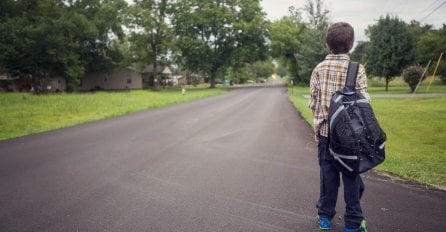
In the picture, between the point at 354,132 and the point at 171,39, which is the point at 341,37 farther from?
the point at 171,39

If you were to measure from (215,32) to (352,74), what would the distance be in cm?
5912

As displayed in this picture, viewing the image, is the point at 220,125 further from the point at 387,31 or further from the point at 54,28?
the point at 54,28

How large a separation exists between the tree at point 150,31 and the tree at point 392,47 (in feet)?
107

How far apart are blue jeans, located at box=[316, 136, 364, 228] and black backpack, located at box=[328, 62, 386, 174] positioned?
22 cm

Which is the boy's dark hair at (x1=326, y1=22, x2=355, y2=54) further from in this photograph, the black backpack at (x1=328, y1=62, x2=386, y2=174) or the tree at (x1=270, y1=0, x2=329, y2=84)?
the tree at (x1=270, y1=0, x2=329, y2=84)

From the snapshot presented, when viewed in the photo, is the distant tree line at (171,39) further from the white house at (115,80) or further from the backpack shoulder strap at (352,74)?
the backpack shoulder strap at (352,74)

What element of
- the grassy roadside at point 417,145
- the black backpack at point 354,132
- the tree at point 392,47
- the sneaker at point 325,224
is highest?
the tree at point 392,47

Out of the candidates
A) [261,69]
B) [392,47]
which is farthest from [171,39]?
[261,69]

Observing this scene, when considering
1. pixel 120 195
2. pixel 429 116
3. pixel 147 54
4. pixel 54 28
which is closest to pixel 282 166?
pixel 120 195

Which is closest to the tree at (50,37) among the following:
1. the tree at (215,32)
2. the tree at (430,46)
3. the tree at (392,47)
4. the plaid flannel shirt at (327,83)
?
the tree at (215,32)

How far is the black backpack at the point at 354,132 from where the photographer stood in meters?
3.08

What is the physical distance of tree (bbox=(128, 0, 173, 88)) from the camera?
A: 169 ft

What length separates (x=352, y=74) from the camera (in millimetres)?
3271

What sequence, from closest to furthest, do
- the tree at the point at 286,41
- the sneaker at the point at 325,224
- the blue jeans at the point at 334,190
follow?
the blue jeans at the point at 334,190 → the sneaker at the point at 325,224 → the tree at the point at 286,41
